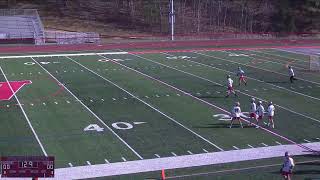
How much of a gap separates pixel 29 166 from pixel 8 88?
1847cm

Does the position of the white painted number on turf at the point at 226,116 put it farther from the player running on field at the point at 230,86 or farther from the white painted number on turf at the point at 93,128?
the white painted number on turf at the point at 93,128

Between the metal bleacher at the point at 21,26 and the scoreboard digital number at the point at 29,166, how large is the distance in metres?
43.7

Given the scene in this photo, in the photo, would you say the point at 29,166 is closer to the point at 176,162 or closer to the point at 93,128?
the point at 176,162

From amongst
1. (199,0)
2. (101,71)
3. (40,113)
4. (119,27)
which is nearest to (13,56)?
(101,71)

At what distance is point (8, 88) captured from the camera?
1127 inches

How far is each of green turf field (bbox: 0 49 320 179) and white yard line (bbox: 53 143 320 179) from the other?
1.04 ft

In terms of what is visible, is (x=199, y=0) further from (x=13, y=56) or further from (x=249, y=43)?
(x=13, y=56)

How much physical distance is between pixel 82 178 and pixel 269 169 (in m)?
5.37

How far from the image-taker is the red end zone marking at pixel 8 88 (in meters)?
26.7

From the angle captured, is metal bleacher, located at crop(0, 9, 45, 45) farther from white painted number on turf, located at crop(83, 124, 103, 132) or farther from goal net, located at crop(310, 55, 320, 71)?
white painted number on turf, located at crop(83, 124, 103, 132)

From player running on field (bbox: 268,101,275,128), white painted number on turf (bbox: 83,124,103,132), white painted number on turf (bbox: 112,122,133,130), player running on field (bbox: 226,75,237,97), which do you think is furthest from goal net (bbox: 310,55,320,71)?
white painted number on turf (bbox: 83,124,103,132)

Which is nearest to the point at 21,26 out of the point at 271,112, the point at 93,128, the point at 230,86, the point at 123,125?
the point at 230,86

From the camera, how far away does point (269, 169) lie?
53.3 ft

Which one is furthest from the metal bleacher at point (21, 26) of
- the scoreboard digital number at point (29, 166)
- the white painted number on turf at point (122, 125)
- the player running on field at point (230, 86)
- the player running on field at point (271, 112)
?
the scoreboard digital number at point (29, 166)
